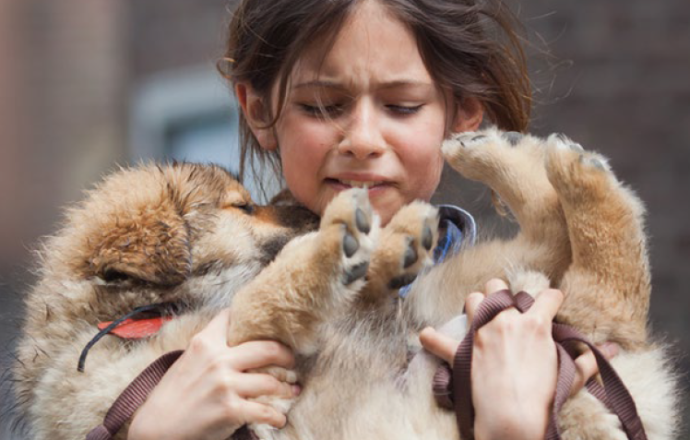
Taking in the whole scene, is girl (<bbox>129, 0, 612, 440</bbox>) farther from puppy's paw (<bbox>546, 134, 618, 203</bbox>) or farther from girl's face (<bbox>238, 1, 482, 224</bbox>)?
puppy's paw (<bbox>546, 134, 618, 203</bbox>)

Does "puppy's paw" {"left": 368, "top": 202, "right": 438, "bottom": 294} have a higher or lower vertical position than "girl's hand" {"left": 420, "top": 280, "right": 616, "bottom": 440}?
higher

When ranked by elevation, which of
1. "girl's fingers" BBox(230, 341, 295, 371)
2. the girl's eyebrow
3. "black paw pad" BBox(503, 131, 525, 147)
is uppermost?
the girl's eyebrow

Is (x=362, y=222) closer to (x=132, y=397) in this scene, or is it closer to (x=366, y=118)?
(x=366, y=118)

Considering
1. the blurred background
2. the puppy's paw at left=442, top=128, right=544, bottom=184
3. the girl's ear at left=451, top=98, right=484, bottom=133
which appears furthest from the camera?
the blurred background

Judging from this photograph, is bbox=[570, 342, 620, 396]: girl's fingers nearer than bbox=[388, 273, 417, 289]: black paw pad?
Yes

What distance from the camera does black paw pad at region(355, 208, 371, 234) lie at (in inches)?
84.5

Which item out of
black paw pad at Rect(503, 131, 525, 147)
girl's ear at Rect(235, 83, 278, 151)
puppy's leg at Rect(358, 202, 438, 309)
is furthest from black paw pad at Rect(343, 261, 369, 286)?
girl's ear at Rect(235, 83, 278, 151)

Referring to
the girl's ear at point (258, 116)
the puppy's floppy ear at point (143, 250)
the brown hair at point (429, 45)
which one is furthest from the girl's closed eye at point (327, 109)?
the puppy's floppy ear at point (143, 250)

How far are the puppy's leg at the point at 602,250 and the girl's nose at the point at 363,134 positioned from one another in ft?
1.45

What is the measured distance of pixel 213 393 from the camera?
213cm

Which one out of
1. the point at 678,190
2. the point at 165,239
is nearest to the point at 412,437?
the point at 165,239

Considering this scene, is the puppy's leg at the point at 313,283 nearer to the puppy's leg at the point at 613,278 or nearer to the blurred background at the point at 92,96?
the puppy's leg at the point at 613,278

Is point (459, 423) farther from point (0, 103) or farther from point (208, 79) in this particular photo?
point (0, 103)

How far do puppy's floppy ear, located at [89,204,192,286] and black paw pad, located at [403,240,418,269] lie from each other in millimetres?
541
